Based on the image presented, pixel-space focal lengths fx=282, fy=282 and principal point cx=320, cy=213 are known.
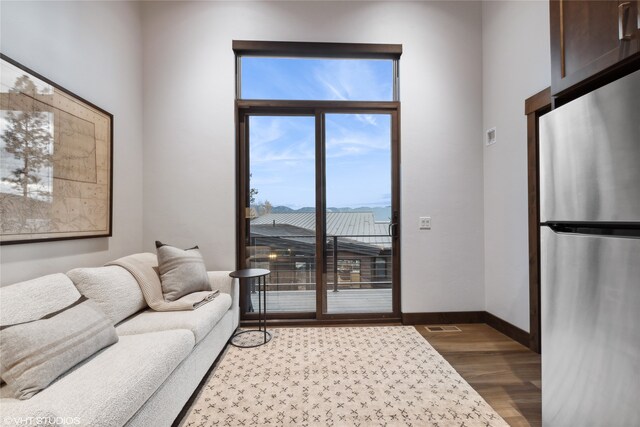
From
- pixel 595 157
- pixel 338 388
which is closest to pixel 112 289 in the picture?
pixel 338 388

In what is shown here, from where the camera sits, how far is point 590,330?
3.79 feet

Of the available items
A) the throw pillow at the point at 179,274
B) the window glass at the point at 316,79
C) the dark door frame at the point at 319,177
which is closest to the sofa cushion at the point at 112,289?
the throw pillow at the point at 179,274

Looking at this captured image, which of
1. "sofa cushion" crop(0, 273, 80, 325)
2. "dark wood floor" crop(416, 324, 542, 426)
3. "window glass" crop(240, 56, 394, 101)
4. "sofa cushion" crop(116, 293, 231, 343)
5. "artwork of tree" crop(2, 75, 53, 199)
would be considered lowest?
"dark wood floor" crop(416, 324, 542, 426)

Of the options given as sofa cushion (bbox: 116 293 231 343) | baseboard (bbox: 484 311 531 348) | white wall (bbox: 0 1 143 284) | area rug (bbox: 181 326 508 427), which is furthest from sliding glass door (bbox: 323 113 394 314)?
white wall (bbox: 0 1 143 284)

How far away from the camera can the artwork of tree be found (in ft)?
5.37

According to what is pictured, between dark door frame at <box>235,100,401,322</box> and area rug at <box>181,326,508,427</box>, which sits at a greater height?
dark door frame at <box>235,100,401,322</box>

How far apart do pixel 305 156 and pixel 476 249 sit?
223cm

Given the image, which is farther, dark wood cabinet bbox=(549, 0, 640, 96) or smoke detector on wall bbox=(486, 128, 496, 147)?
smoke detector on wall bbox=(486, 128, 496, 147)

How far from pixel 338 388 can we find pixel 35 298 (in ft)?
6.02

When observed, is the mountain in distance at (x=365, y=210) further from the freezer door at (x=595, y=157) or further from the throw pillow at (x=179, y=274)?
the freezer door at (x=595, y=157)

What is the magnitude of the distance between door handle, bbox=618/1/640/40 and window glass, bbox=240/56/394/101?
2291 millimetres

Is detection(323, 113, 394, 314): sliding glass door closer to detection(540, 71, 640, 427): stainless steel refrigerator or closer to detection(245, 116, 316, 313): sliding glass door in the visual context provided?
detection(245, 116, 316, 313): sliding glass door

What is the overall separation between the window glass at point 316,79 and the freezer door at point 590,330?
2.47 metres

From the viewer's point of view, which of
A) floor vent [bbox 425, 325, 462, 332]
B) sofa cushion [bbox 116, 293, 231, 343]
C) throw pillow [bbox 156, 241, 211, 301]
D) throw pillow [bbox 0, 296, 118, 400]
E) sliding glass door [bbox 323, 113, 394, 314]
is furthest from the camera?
sliding glass door [bbox 323, 113, 394, 314]
